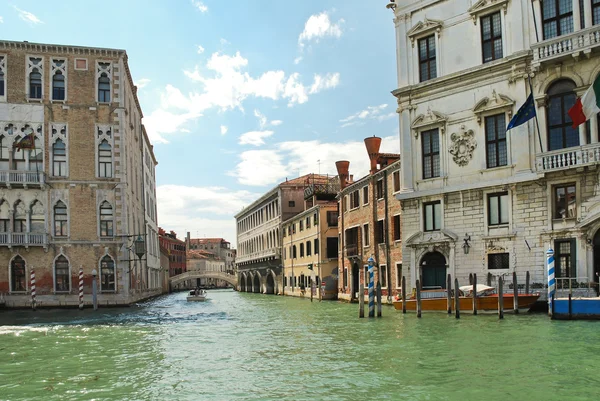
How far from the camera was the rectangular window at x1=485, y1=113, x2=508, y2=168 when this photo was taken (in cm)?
2108

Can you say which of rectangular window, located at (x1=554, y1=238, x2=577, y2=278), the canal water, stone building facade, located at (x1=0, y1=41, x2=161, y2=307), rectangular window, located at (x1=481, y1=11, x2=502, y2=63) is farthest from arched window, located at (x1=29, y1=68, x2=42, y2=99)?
rectangular window, located at (x1=554, y1=238, x2=577, y2=278)

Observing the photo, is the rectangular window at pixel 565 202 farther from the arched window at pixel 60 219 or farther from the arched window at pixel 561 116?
the arched window at pixel 60 219

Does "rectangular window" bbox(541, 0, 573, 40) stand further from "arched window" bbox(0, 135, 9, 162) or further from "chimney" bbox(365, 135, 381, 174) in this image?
"arched window" bbox(0, 135, 9, 162)

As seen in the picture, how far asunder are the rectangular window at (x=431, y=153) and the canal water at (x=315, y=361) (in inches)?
239

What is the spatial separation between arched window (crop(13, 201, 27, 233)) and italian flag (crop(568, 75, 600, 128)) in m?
23.2

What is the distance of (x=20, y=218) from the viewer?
28.8m

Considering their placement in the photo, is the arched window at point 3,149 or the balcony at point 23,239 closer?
the balcony at point 23,239

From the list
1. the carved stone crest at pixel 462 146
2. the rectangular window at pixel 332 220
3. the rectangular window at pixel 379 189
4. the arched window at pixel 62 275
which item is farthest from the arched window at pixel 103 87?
the carved stone crest at pixel 462 146

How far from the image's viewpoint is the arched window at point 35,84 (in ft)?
96.4

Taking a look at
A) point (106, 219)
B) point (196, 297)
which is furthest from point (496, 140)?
point (196, 297)

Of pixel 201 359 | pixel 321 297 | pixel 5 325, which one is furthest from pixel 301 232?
pixel 201 359

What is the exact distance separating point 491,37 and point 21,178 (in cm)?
2081

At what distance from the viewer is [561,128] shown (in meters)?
19.5

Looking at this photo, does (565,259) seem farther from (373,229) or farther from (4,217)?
(4,217)
